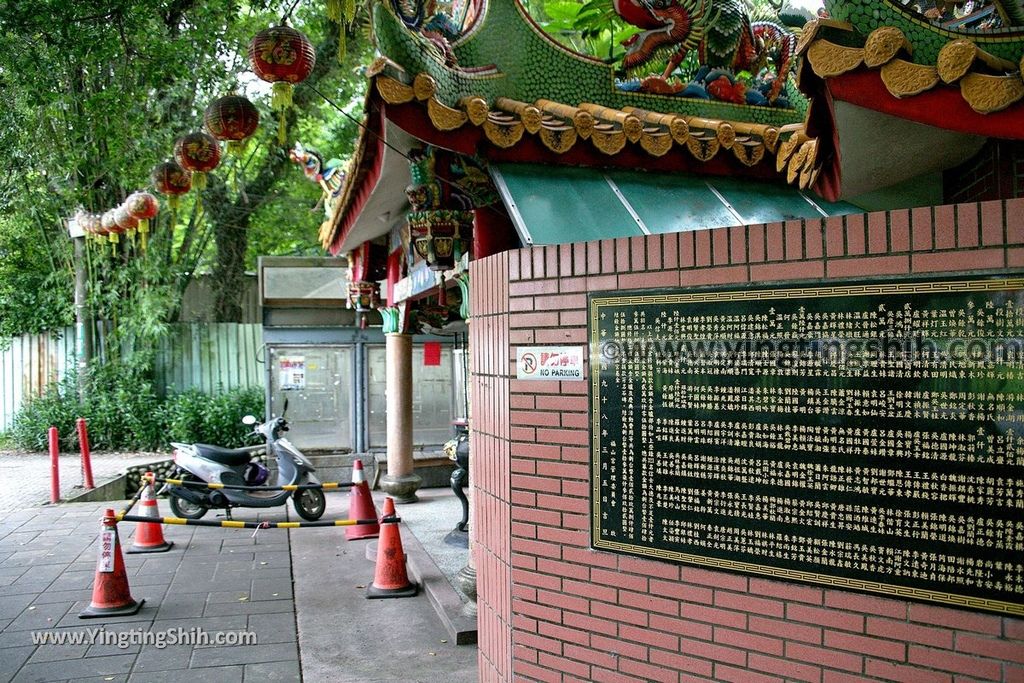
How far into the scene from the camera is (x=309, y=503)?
10.2m

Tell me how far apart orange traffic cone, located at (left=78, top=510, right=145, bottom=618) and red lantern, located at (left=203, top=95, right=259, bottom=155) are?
3.23 m

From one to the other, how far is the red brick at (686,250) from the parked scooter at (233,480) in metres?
7.66

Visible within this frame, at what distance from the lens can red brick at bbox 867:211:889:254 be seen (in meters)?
2.82

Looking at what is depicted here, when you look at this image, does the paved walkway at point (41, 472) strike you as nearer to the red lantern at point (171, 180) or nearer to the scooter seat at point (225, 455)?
the scooter seat at point (225, 455)

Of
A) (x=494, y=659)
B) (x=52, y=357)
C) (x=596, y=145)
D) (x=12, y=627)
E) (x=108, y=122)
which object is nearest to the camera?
(x=494, y=659)

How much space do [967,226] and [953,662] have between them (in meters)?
1.38

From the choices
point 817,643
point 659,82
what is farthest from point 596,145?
point 817,643

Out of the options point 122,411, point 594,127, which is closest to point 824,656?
point 594,127

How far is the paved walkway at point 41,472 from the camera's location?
1144 cm

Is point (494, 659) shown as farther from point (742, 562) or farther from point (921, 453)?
point (921, 453)

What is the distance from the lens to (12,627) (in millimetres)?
6188

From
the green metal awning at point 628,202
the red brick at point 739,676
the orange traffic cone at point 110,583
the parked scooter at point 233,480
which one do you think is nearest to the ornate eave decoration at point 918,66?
the green metal awning at point 628,202

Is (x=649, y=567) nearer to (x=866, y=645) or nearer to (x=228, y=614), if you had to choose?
(x=866, y=645)

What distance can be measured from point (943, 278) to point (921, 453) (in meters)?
0.57
